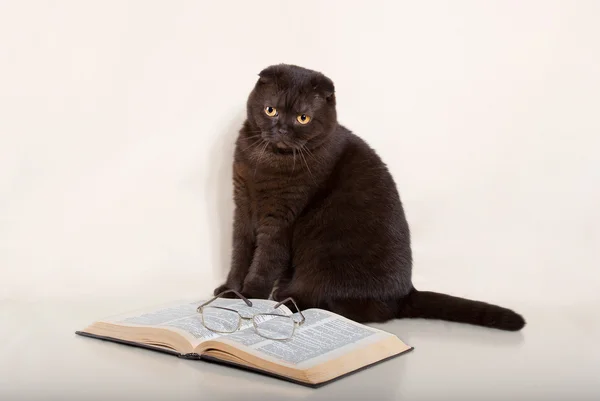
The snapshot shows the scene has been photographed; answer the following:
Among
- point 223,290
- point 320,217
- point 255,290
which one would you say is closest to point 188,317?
point 255,290

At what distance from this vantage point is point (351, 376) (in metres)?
2.05

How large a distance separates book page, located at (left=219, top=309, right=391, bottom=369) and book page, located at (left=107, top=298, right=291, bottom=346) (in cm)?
8

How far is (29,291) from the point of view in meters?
3.02

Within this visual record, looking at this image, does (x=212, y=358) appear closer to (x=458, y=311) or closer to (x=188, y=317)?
(x=188, y=317)

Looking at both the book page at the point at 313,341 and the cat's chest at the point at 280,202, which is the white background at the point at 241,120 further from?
the book page at the point at 313,341

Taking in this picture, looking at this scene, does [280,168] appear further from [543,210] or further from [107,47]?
[543,210]

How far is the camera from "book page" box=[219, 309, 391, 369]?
2.03 metres

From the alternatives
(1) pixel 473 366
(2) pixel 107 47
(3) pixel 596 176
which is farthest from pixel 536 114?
(2) pixel 107 47

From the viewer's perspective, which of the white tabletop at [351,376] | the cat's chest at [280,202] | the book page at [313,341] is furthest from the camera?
the cat's chest at [280,202]

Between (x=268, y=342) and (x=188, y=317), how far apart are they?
352 mm

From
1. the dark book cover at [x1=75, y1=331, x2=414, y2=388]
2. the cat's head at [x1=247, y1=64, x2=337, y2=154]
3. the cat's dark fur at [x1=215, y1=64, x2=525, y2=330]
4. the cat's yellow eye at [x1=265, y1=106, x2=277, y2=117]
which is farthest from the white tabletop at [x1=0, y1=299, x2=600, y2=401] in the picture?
the cat's yellow eye at [x1=265, y1=106, x2=277, y2=117]

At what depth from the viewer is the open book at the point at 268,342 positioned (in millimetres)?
1994

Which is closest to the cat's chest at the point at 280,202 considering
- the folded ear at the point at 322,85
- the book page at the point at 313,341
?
the folded ear at the point at 322,85

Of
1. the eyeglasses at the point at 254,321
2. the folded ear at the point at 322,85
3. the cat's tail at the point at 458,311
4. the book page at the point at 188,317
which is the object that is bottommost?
the book page at the point at 188,317
